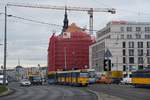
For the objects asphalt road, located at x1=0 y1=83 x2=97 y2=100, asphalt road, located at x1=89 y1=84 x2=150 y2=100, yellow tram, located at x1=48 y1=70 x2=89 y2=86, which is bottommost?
asphalt road, located at x1=0 y1=83 x2=97 y2=100

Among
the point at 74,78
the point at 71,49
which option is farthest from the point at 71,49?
the point at 74,78

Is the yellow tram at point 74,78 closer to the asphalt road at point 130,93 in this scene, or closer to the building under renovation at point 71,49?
the asphalt road at point 130,93

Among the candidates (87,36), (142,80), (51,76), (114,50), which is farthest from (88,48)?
(142,80)

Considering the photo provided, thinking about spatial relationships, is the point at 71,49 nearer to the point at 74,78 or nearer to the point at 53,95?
the point at 74,78

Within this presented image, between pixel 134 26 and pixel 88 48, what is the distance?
41.2 m

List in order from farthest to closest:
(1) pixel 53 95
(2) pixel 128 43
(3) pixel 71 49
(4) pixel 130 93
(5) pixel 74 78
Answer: (3) pixel 71 49, (2) pixel 128 43, (5) pixel 74 78, (4) pixel 130 93, (1) pixel 53 95

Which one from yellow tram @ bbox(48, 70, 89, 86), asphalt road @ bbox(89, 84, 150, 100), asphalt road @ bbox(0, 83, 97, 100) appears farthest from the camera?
yellow tram @ bbox(48, 70, 89, 86)

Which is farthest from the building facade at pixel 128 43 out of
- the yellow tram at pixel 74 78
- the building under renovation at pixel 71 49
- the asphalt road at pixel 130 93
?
the asphalt road at pixel 130 93

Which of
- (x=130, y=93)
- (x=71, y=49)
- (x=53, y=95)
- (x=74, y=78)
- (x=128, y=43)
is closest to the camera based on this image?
(x=53, y=95)

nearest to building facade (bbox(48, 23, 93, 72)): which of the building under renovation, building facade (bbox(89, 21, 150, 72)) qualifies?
the building under renovation

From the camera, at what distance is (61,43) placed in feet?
610

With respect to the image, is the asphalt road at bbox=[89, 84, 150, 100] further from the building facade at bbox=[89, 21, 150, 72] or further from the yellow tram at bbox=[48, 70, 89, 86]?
the building facade at bbox=[89, 21, 150, 72]

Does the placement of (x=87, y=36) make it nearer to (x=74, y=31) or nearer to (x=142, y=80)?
(x=74, y=31)

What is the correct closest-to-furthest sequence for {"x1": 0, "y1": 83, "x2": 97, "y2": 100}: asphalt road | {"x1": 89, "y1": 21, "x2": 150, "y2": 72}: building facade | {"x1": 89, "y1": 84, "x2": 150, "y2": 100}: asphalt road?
{"x1": 89, "y1": 84, "x2": 150, "y2": 100}: asphalt road
{"x1": 0, "y1": 83, "x2": 97, "y2": 100}: asphalt road
{"x1": 89, "y1": 21, "x2": 150, "y2": 72}: building facade
